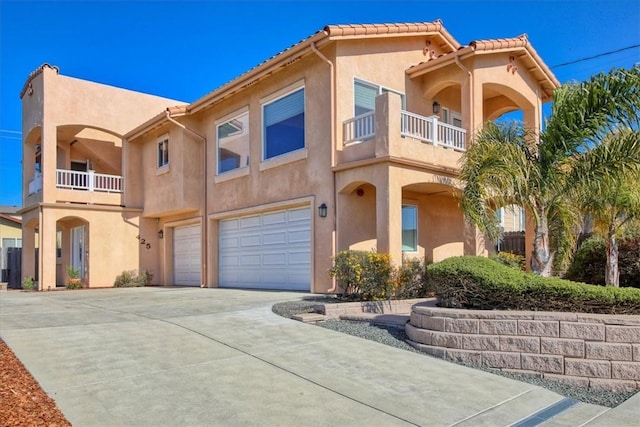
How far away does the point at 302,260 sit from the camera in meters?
13.4

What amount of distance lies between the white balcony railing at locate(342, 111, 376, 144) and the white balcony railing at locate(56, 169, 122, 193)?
12.1 meters

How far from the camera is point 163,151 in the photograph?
18891 mm

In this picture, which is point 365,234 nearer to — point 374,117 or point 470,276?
point 374,117

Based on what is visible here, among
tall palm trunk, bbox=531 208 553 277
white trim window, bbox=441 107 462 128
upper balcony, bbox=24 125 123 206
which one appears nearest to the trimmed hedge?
tall palm trunk, bbox=531 208 553 277

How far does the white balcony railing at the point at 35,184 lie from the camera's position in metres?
18.8

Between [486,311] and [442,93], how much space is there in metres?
10.7

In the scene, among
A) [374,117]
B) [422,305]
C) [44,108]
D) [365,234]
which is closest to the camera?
[422,305]

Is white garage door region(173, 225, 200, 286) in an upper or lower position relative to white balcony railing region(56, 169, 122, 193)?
lower

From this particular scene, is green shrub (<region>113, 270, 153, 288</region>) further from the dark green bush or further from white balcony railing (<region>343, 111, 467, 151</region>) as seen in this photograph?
the dark green bush

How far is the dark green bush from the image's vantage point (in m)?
9.25

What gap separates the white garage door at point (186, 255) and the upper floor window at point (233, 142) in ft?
10.1

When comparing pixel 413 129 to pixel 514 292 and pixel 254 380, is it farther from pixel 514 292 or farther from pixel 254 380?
pixel 254 380

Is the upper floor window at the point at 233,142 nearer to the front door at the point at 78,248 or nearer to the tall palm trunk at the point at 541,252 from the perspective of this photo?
the front door at the point at 78,248

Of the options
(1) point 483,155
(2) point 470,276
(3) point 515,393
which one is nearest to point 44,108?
(1) point 483,155
